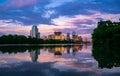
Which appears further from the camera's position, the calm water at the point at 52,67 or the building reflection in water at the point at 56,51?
the building reflection in water at the point at 56,51

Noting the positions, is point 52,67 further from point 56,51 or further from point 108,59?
point 56,51

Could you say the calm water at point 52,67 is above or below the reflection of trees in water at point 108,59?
above

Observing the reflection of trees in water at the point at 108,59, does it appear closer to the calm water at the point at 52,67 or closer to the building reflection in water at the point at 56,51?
the calm water at the point at 52,67

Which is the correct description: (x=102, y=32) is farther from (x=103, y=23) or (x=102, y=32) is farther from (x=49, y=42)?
(x=49, y=42)

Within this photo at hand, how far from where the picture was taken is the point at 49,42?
426ft

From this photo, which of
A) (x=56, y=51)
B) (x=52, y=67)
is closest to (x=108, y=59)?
(x=52, y=67)

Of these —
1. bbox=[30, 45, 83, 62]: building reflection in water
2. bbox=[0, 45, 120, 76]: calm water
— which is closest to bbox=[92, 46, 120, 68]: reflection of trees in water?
bbox=[0, 45, 120, 76]: calm water

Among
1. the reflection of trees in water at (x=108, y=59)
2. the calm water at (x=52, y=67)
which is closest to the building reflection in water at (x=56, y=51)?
the calm water at (x=52, y=67)

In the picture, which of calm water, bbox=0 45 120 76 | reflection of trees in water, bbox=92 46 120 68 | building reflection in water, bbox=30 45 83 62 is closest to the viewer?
calm water, bbox=0 45 120 76

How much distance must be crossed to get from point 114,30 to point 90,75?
48.0 metres

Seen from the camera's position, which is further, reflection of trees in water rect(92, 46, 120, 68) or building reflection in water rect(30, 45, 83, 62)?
building reflection in water rect(30, 45, 83, 62)

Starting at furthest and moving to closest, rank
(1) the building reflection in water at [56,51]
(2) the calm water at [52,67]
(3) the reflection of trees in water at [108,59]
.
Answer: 1. (1) the building reflection in water at [56,51]
2. (3) the reflection of trees in water at [108,59]
3. (2) the calm water at [52,67]

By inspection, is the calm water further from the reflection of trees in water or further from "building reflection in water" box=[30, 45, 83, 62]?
"building reflection in water" box=[30, 45, 83, 62]

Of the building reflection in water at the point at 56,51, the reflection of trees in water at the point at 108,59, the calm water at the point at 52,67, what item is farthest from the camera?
the building reflection in water at the point at 56,51
